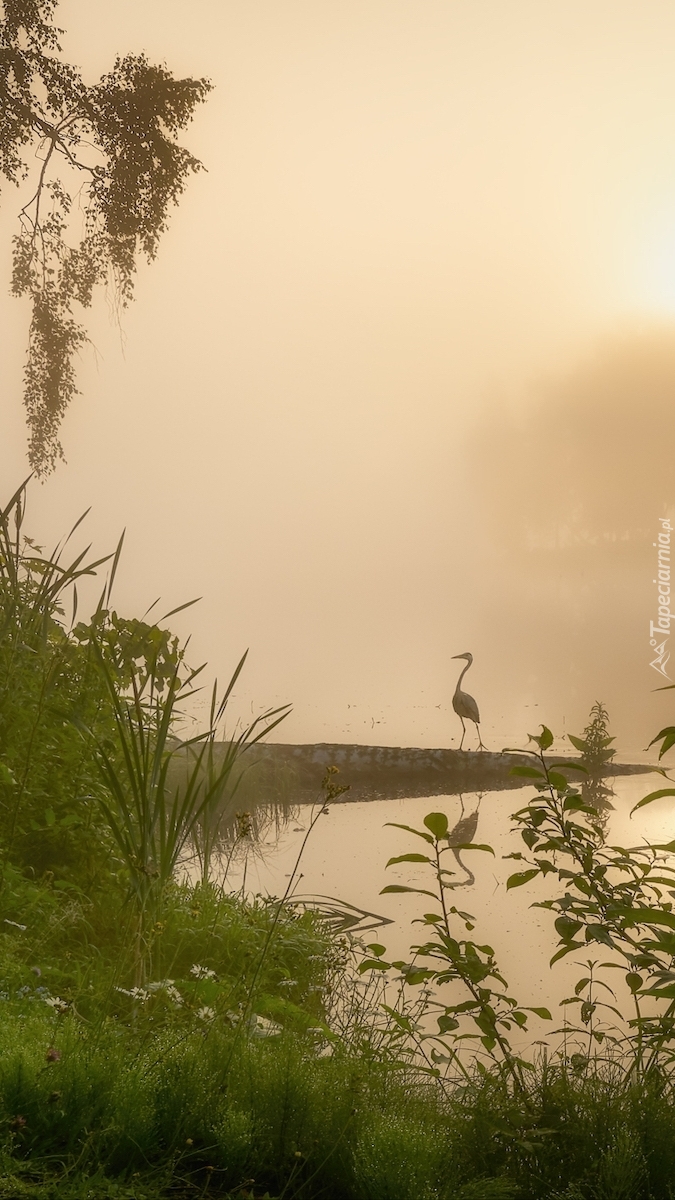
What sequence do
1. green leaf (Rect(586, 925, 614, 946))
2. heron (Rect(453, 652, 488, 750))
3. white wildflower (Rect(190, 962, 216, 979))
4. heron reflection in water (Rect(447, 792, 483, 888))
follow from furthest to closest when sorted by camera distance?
heron (Rect(453, 652, 488, 750))
heron reflection in water (Rect(447, 792, 483, 888))
white wildflower (Rect(190, 962, 216, 979))
green leaf (Rect(586, 925, 614, 946))

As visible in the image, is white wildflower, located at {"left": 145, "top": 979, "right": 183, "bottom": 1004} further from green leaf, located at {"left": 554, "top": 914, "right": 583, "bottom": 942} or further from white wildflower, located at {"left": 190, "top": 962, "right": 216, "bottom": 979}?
green leaf, located at {"left": 554, "top": 914, "right": 583, "bottom": 942}

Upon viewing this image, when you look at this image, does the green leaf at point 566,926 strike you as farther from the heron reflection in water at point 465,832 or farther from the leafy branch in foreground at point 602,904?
the heron reflection in water at point 465,832

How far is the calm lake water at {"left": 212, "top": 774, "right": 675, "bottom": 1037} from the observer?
3.40 m

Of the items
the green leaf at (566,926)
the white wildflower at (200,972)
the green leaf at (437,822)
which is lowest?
the white wildflower at (200,972)

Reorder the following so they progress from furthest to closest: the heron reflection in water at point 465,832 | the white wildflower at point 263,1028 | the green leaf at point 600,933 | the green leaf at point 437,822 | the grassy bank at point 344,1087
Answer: the heron reflection in water at point 465,832, the white wildflower at point 263,1028, the green leaf at point 437,822, the green leaf at point 600,933, the grassy bank at point 344,1087

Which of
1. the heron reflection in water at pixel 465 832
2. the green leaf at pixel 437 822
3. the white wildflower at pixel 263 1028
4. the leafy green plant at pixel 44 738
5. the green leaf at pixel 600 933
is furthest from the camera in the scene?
the heron reflection in water at pixel 465 832

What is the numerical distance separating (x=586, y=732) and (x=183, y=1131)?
598 centimetres

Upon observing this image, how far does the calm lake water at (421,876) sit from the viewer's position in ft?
11.1

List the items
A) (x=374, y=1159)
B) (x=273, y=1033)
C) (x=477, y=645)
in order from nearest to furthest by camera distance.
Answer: (x=374, y=1159)
(x=273, y=1033)
(x=477, y=645)

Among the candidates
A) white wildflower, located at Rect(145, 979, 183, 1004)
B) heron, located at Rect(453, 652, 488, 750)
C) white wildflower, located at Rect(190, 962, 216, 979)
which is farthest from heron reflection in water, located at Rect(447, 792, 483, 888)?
white wildflower, located at Rect(145, 979, 183, 1004)

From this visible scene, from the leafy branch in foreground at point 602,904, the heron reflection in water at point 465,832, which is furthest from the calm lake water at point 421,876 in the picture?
the leafy branch in foreground at point 602,904

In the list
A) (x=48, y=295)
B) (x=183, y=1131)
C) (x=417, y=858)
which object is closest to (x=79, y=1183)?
(x=183, y=1131)

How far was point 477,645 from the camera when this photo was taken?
35.3 ft

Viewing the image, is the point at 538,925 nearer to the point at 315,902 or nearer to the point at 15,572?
the point at 315,902
